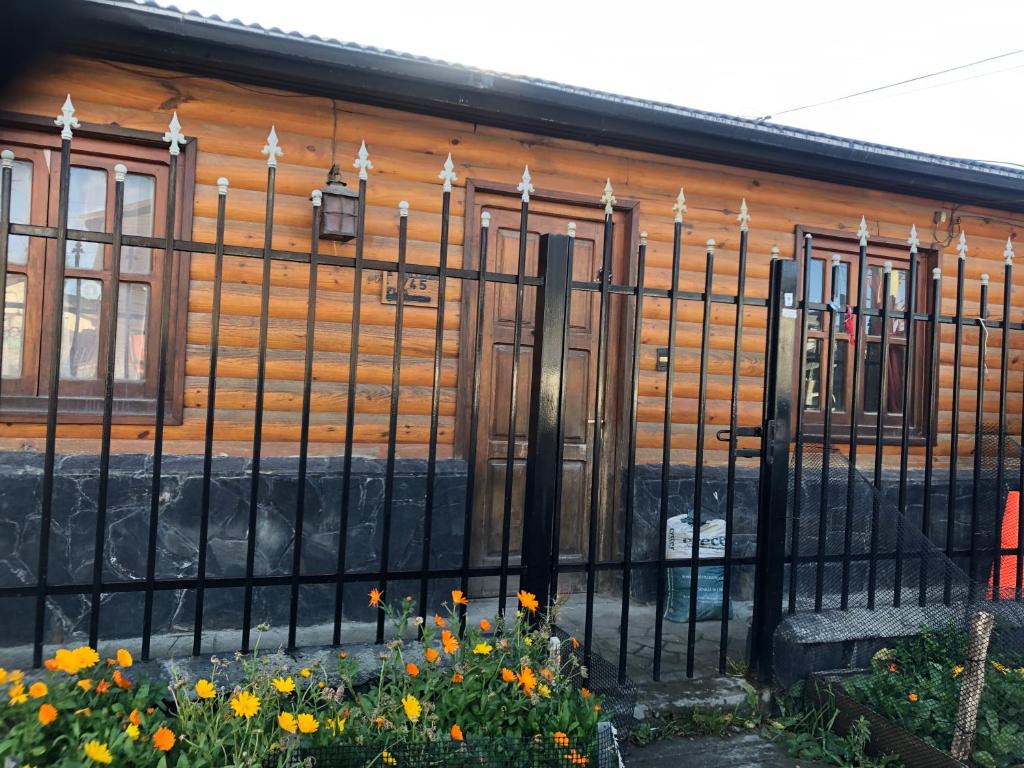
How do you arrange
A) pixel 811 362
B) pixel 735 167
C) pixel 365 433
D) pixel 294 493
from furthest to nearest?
pixel 811 362, pixel 735 167, pixel 365 433, pixel 294 493

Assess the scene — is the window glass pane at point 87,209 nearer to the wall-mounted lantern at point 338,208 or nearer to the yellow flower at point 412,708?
the wall-mounted lantern at point 338,208

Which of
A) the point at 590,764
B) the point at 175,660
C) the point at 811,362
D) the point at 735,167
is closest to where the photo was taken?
the point at 590,764

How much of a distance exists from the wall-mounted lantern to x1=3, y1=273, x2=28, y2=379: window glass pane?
1777mm

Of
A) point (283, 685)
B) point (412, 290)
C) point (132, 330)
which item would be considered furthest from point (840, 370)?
point (283, 685)

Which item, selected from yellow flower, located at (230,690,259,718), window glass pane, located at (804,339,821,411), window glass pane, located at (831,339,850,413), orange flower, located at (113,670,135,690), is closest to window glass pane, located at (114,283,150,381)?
orange flower, located at (113,670,135,690)

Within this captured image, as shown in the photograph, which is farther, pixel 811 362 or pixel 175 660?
pixel 811 362

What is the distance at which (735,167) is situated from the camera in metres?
6.12

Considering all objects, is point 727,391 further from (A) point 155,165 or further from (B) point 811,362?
(A) point 155,165

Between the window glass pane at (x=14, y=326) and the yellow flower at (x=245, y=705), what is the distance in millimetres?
3252

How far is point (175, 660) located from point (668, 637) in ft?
10.6

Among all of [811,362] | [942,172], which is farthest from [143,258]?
[942,172]

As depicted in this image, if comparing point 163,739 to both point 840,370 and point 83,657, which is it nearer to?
point 83,657

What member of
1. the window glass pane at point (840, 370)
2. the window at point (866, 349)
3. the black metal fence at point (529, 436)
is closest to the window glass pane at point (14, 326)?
the black metal fence at point (529, 436)

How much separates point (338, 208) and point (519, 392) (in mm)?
1776
